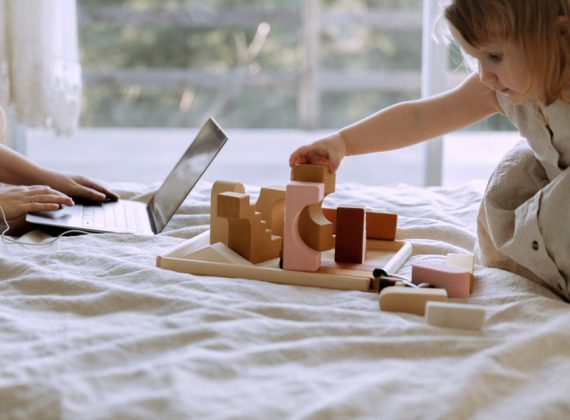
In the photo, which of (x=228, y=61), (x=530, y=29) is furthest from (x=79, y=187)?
(x=228, y=61)

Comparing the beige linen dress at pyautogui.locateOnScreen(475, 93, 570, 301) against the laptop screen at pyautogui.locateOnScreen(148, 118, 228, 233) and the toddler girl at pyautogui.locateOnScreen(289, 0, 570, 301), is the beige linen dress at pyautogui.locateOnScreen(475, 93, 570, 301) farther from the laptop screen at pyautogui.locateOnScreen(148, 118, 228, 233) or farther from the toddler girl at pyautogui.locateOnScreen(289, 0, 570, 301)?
the laptop screen at pyautogui.locateOnScreen(148, 118, 228, 233)

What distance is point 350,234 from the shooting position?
99 cm

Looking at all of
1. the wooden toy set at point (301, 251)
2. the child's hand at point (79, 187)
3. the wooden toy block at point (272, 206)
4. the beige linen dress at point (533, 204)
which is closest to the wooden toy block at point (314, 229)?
the wooden toy set at point (301, 251)

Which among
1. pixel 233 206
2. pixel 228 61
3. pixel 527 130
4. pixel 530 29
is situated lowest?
pixel 233 206

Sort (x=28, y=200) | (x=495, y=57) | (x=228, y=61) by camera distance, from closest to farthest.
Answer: (x=495, y=57), (x=28, y=200), (x=228, y=61)

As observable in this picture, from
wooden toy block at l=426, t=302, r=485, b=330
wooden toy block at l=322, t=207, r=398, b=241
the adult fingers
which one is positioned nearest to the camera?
wooden toy block at l=426, t=302, r=485, b=330

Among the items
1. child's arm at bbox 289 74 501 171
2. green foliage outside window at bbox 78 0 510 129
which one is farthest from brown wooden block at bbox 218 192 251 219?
green foliage outside window at bbox 78 0 510 129

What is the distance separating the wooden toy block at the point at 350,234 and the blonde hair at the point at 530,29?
256 millimetres

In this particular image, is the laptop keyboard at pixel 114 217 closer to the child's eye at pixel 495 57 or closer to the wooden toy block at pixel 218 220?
the wooden toy block at pixel 218 220

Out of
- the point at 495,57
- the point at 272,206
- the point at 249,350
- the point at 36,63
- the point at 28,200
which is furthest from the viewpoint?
the point at 36,63

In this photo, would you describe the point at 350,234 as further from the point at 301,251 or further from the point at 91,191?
the point at 91,191

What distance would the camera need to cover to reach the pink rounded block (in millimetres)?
932

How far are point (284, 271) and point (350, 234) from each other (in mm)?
109

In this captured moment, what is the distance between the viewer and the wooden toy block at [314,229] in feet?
3.06
